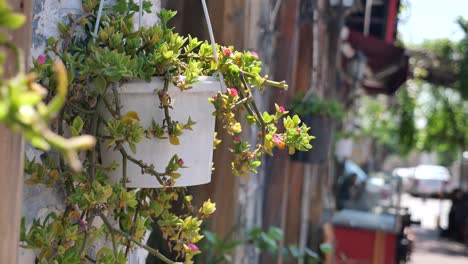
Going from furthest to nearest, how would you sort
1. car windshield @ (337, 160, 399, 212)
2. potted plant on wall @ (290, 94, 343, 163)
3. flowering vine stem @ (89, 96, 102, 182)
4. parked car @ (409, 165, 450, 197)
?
parked car @ (409, 165, 450, 197) < car windshield @ (337, 160, 399, 212) < potted plant on wall @ (290, 94, 343, 163) < flowering vine stem @ (89, 96, 102, 182)

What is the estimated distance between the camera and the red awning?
33.7 feet

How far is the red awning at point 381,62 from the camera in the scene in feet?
33.7

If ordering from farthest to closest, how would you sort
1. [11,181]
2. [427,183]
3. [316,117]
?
1. [427,183]
2. [316,117]
3. [11,181]

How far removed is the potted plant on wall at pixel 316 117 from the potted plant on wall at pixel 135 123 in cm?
322

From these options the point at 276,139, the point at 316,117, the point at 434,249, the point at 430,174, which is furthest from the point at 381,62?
the point at 430,174

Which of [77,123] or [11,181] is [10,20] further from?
[77,123]

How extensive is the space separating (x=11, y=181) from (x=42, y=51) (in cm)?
57

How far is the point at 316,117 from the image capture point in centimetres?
526

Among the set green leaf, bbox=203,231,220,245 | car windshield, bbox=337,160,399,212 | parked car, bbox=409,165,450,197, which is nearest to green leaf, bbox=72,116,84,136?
green leaf, bbox=203,231,220,245

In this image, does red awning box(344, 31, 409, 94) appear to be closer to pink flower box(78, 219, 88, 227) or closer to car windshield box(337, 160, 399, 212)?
car windshield box(337, 160, 399, 212)

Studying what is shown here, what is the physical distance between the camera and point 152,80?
176 centimetres

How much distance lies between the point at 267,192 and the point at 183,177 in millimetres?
3304

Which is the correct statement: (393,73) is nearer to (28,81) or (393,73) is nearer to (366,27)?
(366,27)

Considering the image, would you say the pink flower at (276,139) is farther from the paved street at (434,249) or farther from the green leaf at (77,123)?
the paved street at (434,249)
